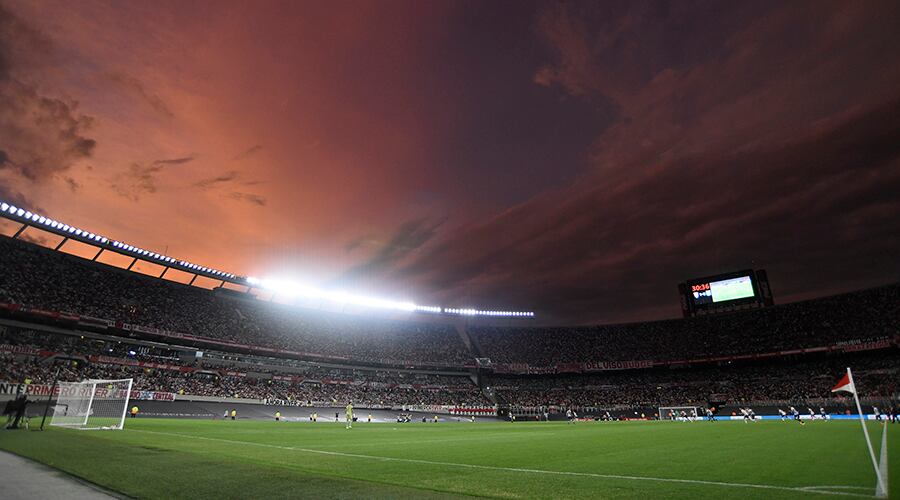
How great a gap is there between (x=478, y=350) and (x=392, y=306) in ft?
64.6

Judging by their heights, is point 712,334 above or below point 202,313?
below

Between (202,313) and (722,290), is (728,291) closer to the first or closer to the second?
(722,290)

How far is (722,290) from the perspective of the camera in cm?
6644

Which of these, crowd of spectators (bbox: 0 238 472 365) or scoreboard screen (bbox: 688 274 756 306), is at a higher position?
scoreboard screen (bbox: 688 274 756 306)

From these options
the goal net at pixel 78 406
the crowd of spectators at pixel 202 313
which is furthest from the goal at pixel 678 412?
the goal net at pixel 78 406

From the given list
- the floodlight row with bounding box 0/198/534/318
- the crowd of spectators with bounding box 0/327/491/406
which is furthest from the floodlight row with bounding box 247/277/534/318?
the crowd of spectators with bounding box 0/327/491/406

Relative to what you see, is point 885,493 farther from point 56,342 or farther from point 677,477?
point 56,342

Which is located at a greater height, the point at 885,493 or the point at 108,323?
the point at 108,323

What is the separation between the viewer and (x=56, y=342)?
143ft

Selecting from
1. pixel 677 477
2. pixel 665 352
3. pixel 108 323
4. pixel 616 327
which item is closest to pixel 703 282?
pixel 665 352

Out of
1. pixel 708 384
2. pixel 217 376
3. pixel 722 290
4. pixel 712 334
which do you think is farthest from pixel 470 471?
pixel 712 334

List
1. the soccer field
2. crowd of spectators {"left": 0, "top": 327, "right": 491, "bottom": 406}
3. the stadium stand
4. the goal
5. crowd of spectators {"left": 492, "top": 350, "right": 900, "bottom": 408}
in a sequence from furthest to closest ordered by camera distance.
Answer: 1. crowd of spectators {"left": 492, "top": 350, "right": 900, "bottom": 408}
2. the goal
3. the stadium stand
4. crowd of spectators {"left": 0, "top": 327, "right": 491, "bottom": 406}
5. the soccer field

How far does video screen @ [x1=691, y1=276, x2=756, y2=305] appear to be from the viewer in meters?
64.6

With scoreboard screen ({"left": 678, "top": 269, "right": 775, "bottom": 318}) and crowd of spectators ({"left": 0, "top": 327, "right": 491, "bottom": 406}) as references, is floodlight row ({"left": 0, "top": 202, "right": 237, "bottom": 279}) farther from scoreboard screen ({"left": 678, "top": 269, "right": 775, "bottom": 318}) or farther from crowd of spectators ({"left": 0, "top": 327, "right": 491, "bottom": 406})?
scoreboard screen ({"left": 678, "top": 269, "right": 775, "bottom": 318})
